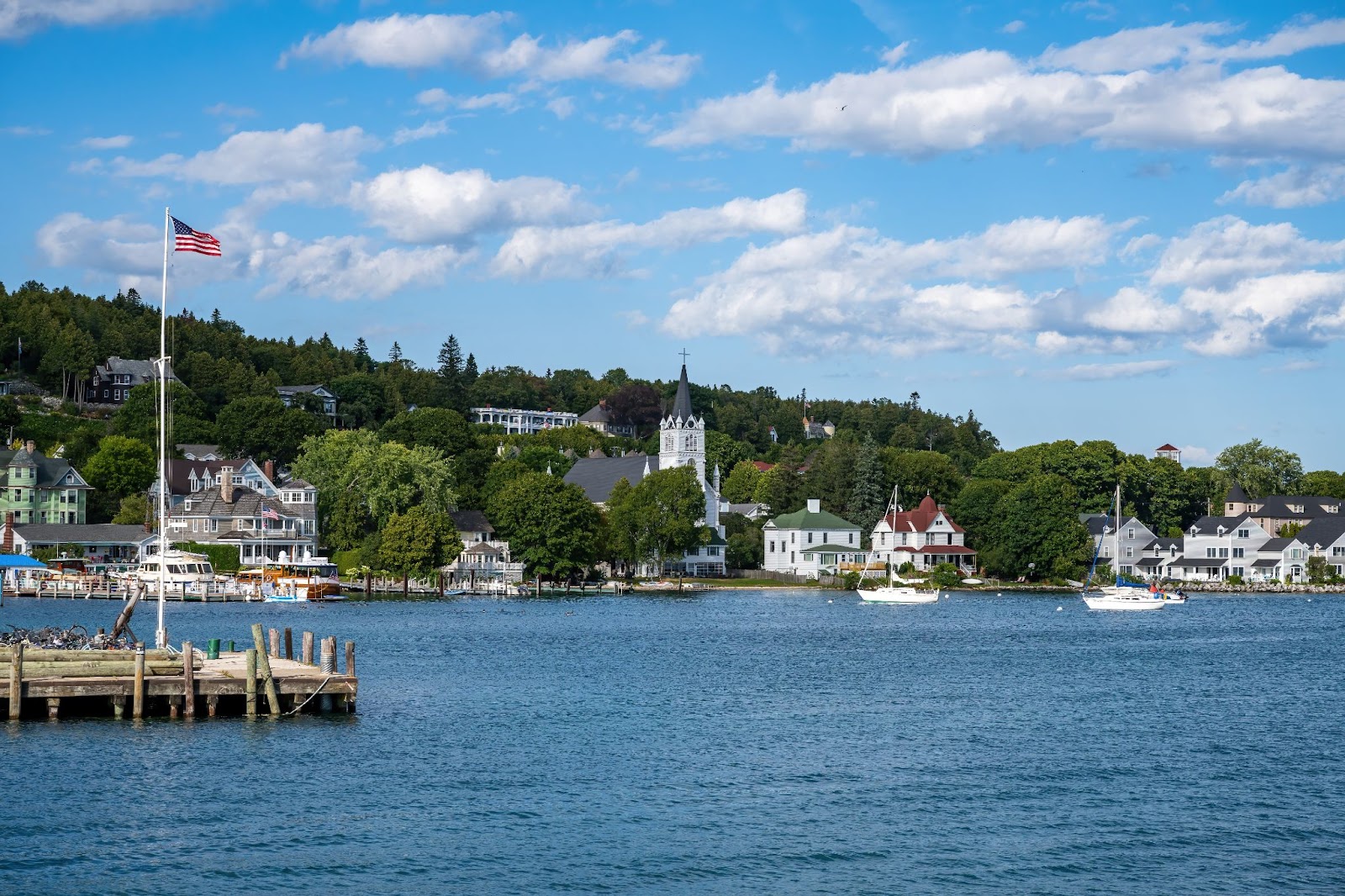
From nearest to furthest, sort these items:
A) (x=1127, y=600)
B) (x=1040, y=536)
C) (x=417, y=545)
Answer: (x=417, y=545) → (x=1127, y=600) → (x=1040, y=536)

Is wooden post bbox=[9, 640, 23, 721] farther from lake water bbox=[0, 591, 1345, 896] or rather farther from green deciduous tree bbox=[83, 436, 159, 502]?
green deciduous tree bbox=[83, 436, 159, 502]

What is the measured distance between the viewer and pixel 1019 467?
156 m

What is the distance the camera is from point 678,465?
15500 cm

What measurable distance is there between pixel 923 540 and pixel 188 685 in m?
106

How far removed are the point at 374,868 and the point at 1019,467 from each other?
138m

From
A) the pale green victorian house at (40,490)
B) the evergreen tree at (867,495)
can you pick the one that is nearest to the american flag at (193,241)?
the pale green victorian house at (40,490)

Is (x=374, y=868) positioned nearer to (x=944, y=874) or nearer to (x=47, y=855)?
(x=47, y=855)

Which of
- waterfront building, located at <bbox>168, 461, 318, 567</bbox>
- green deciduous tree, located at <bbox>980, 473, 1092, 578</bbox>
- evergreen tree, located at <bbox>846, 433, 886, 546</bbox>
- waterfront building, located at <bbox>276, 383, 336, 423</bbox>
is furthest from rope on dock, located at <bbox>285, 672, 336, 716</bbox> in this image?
waterfront building, located at <bbox>276, 383, 336, 423</bbox>

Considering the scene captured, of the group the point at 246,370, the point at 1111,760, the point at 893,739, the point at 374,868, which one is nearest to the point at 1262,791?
the point at 1111,760

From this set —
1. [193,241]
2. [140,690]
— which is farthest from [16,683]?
[193,241]

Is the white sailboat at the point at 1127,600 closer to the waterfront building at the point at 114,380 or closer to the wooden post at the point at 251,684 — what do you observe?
the wooden post at the point at 251,684

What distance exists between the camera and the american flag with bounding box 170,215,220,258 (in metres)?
44.3

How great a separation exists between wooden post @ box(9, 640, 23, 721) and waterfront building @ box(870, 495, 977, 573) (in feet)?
344

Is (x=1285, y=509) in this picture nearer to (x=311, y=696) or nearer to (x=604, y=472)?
(x=604, y=472)
